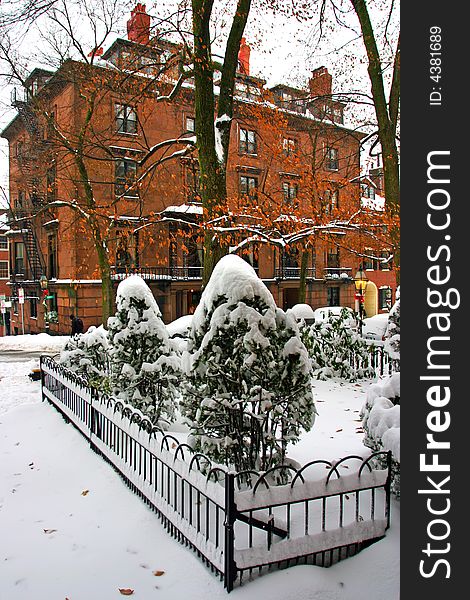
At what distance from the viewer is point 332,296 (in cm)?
3947

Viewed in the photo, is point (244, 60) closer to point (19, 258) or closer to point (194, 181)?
point (194, 181)

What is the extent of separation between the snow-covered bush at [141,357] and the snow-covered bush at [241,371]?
90.0 inches

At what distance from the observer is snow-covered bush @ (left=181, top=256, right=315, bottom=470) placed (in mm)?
4637

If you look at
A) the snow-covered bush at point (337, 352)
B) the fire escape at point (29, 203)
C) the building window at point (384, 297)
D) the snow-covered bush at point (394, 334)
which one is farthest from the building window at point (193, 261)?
the snow-covered bush at point (394, 334)

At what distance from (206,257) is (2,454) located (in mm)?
4918

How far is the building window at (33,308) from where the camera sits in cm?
3322

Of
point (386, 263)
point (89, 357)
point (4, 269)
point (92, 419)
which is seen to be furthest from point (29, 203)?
point (92, 419)

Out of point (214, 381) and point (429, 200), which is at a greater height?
point (429, 200)

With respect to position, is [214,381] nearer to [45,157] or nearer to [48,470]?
[48,470]

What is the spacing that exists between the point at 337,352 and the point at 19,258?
30.2 m

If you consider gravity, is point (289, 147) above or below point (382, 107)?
above

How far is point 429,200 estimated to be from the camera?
2719 millimetres

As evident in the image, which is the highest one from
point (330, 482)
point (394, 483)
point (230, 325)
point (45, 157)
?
point (45, 157)

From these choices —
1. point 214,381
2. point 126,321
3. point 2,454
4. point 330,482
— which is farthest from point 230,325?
point 2,454
